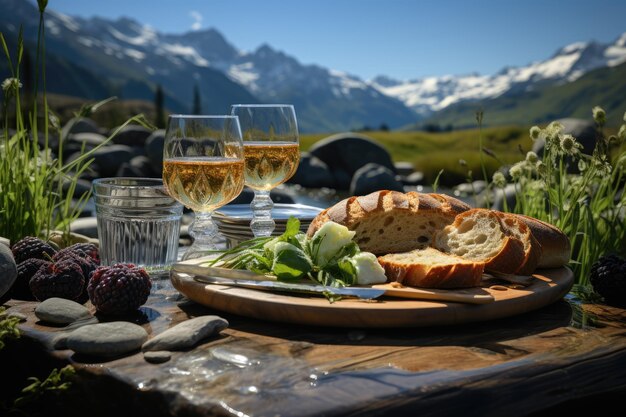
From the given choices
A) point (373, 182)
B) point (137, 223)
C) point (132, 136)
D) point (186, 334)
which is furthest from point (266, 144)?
point (132, 136)

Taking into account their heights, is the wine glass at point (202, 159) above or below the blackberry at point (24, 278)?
above

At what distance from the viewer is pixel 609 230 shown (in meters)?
4.34

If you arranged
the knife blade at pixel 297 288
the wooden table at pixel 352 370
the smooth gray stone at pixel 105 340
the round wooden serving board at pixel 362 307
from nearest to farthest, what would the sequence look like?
the wooden table at pixel 352 370, the smooth gray stone at pixel 105 340, the round wooden serving board at pixel 362 307, the knife blade at pixel 297 288

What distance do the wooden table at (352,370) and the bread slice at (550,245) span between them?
0.53 m

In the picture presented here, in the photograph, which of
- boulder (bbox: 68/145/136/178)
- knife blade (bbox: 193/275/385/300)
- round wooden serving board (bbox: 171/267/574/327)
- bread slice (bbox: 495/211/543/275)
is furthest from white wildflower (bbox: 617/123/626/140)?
boulder (bbox: 68/145/136/178)

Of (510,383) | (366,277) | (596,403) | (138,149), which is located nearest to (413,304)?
(366,277)

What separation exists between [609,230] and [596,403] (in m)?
2.25

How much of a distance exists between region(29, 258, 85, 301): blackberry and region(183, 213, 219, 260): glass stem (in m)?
0.49

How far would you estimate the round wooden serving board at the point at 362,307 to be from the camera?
246cm

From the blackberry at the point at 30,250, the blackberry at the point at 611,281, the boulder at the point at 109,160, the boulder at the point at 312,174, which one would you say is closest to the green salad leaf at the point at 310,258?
the blackberry at the point at 30,250

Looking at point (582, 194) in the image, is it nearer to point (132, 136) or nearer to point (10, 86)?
point (10, 86)

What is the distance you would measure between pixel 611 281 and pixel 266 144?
1.78 meters

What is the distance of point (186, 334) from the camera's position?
2328mm

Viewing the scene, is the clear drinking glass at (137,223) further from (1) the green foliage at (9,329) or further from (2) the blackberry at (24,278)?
(1) the green foliage at (9,329)
